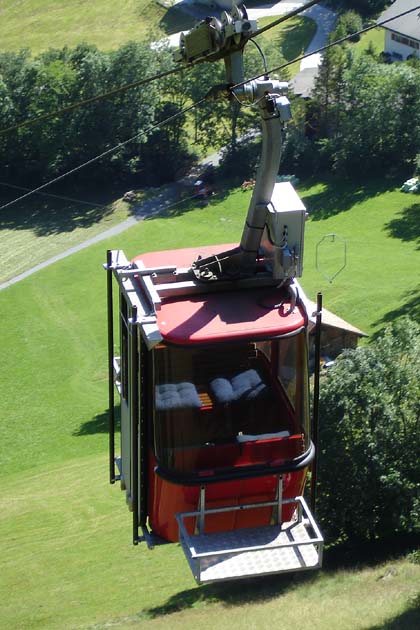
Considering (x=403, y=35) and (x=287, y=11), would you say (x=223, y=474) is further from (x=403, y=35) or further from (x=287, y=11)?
(x=287, y=11)

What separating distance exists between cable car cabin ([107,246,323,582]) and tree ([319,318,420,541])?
11.6 metres

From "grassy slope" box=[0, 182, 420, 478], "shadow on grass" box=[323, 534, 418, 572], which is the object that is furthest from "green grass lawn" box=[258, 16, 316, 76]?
"shadow on grass" box=[323, 534, 418, 572]

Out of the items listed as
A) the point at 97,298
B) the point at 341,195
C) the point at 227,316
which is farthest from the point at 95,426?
the point at 227,316

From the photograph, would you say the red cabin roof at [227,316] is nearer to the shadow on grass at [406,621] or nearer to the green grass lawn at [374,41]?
the shadow on grass at [406,621]

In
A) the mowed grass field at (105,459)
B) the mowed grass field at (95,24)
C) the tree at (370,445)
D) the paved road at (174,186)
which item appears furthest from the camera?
the mowed grass field at (95,24)

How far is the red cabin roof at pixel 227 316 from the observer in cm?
1094

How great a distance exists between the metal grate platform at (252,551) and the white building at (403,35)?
60605mm

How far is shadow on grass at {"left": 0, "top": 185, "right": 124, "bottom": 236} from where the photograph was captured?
60.9 m

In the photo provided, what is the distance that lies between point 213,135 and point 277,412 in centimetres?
5536

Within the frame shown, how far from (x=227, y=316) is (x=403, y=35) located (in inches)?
2439

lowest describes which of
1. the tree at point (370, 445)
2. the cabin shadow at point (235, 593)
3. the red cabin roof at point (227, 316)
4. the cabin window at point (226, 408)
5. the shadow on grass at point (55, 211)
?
the shadow on grass at point (55, 211)

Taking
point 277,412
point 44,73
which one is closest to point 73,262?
→ point 44,73

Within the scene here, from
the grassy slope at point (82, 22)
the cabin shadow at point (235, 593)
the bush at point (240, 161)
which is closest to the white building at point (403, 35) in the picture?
the bush at point (240, 161)

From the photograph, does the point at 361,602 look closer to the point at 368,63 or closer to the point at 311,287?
the point at 311,287
